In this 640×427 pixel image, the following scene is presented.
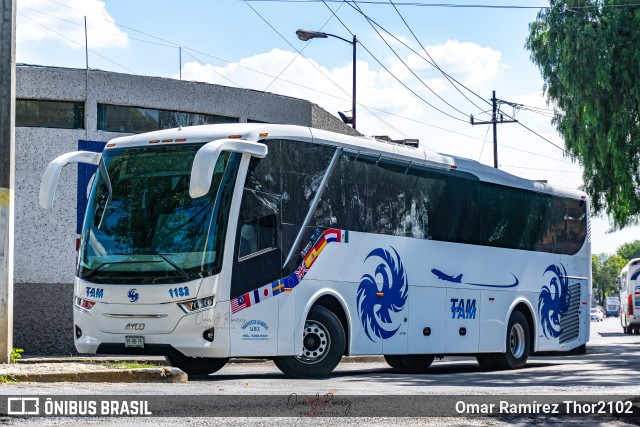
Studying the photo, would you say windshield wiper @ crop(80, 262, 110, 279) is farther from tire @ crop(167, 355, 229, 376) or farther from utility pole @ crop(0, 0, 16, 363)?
tire @ crop(167, 355, 229, 376)

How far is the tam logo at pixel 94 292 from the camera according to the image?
45.7ft

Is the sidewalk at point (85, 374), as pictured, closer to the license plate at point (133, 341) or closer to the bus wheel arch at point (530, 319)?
the license plate at point (133, 341)

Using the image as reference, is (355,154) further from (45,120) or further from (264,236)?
(45,120)

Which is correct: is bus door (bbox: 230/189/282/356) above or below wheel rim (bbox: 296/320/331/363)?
above

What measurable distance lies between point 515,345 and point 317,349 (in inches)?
260

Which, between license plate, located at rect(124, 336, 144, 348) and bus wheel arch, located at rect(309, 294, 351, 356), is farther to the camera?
bus wheel arch, located at rect(309, 294, 351, 356)

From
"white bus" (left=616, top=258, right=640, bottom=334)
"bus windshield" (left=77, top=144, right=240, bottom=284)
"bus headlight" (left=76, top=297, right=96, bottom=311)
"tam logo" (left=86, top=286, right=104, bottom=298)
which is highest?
"bus windshield" (left=77, top=144, right=240, bottom=284)

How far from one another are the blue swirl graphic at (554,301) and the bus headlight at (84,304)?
1009cm

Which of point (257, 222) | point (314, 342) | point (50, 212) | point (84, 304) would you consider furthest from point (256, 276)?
point (50, 212)

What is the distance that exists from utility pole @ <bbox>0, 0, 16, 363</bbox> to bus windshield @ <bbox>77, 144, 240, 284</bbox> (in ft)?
3.99

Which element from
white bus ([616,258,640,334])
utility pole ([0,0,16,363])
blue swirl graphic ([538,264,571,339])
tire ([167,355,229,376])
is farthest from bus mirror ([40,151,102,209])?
white bus ([616,258,640,334])

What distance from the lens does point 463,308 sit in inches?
727

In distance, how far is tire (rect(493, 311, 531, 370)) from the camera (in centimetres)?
1984

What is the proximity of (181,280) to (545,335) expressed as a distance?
9.95 meters
